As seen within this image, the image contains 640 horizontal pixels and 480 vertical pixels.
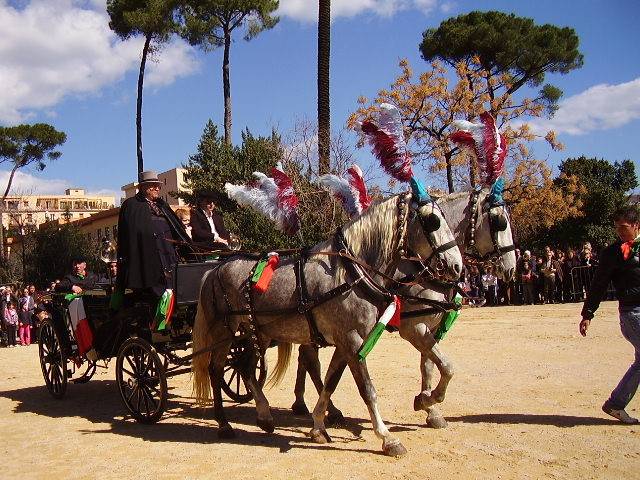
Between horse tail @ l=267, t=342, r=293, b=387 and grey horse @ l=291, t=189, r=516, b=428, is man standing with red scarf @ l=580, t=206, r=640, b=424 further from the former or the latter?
horse tail @ l=267, t=342, r=293, b=387

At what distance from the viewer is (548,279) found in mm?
19172

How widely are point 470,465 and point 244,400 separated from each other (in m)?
3.62

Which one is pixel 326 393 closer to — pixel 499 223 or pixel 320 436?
pixel 320 436

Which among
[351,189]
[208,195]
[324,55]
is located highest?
[324,55]

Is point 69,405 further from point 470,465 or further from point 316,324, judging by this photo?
point 470,465

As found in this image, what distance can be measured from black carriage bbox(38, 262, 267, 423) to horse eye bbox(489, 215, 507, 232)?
9.02ft

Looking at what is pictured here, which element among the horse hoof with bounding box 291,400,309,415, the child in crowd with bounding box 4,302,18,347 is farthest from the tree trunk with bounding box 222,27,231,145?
the horse hoof with bounding box 291,400,309,415

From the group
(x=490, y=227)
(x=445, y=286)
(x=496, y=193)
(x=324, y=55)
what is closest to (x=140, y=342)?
(x=445, y=286)

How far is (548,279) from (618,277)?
1395cm

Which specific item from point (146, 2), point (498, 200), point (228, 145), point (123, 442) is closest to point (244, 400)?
point (123, 442)

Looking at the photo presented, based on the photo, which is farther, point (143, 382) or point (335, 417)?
point (143, 382)

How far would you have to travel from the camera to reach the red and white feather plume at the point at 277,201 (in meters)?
6.23

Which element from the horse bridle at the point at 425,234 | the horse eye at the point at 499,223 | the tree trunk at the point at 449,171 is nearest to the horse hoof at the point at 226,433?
the horse bridle at the point at 425,234

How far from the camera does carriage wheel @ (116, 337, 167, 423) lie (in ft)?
21.6
